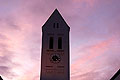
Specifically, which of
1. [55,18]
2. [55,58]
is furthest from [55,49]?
[55,18]

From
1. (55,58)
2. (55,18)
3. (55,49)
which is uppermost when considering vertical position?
(55,18)

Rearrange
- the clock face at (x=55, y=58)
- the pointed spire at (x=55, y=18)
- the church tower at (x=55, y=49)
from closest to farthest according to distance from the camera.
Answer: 1. the church tower at (x=55, y=49)
2. the clock face at (x=55, y=58)
3. the pointed spire at (x=55, y=18)

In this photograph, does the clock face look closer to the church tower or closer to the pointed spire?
the church tower

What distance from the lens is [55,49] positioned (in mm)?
50469

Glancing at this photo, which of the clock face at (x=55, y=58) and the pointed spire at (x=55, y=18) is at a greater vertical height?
the pointed spire at (x=55, y=18)

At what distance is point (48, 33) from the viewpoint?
5241cm

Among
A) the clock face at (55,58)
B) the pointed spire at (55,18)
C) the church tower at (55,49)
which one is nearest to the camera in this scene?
the church tower at (55,49)

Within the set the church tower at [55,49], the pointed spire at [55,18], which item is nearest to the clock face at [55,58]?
the church tower at [55,49]

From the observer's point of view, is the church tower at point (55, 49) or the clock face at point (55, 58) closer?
the church tower at point (55, 49)

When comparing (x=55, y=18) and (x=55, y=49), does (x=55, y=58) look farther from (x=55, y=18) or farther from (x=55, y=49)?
(x=55, y=18)

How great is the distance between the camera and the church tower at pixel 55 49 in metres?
49.1

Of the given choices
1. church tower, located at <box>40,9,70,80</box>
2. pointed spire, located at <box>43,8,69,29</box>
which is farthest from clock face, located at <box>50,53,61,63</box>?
pointed spire, located at <box>43,8,69,29</box>

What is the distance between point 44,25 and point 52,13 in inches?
112

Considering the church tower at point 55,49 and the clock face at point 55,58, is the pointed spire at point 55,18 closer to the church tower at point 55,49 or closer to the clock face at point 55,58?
the church tower at point 55,49
